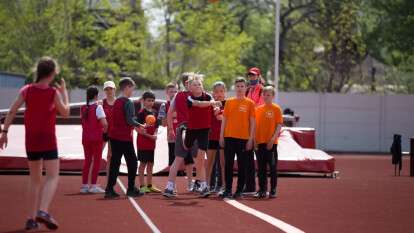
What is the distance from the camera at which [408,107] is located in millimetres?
46219

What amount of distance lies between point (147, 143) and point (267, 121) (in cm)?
226

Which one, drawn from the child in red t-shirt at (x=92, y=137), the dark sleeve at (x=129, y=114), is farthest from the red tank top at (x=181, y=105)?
the child in red t-shirt at (x=92, y=137)

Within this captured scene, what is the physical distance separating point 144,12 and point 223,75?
5.08 metres

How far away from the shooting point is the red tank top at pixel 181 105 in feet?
53.5

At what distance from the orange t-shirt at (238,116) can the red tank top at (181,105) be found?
0.74m

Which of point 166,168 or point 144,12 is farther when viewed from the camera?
point 144,12

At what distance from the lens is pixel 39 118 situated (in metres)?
11.4

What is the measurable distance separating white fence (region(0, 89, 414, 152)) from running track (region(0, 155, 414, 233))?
27.2 metres

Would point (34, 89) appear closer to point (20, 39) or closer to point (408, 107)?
point (408, 107)

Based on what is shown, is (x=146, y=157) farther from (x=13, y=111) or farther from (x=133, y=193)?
(x=13, y=111)

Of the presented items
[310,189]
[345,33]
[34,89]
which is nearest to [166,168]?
[310,189]

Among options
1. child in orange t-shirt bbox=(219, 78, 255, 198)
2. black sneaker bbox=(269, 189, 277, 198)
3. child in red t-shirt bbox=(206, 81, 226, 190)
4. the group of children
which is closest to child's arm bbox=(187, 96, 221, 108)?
the group of children

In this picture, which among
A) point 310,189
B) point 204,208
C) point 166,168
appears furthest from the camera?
point 166,168

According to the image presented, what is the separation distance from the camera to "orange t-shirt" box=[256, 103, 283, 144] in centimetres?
1633
